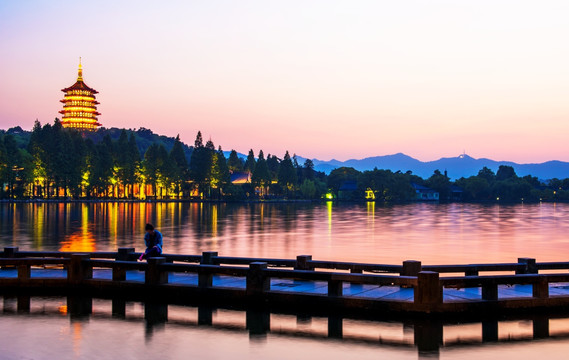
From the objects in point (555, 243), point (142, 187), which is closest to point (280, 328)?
point (555, 243)

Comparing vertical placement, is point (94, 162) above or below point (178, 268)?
above

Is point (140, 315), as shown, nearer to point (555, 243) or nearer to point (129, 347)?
point (129, 347)

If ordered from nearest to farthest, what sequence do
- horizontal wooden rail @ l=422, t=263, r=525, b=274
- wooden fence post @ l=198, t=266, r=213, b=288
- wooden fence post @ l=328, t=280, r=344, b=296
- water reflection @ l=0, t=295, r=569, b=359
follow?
water reflection @ l=0, t=295, r=569, b=359
wooden fence post @ l=328, t=280, r=344, b=296
wooden fence post @ l=198, t=266, r=213, b=288
horizontal wooden rail @ l=422, t=263, r=525, b=274

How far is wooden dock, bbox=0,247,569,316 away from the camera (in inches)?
617

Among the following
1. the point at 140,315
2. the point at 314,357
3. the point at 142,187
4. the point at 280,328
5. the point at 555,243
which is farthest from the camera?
the point at 142,187

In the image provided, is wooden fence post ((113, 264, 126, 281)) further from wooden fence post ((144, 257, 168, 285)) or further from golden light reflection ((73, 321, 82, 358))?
golden light reflection ((73, 321, 82, 358))

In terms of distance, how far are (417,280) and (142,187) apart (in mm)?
176882

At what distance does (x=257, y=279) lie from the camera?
16.9 m

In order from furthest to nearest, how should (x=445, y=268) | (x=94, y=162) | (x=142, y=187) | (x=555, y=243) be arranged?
1. (x=142, y=187)
2. (x=94, y=162)
3. (x=555, y=243)
4. (x=445, y=268)

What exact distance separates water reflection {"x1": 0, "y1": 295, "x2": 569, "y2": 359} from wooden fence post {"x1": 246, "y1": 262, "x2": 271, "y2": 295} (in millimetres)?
622

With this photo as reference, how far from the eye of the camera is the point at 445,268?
716 inches

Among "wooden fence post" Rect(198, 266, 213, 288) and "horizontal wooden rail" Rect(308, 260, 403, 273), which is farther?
"horizontal wooden rail" Rect(308, 260, 403, 273)

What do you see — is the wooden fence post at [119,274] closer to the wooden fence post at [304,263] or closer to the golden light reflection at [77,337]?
the golden light reflection at [77,337]

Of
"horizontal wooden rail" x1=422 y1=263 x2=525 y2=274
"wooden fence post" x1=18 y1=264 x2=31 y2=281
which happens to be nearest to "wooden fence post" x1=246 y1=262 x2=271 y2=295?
"horizontal wooden rail" x1=422 y1=263 x2=525 y2=274
